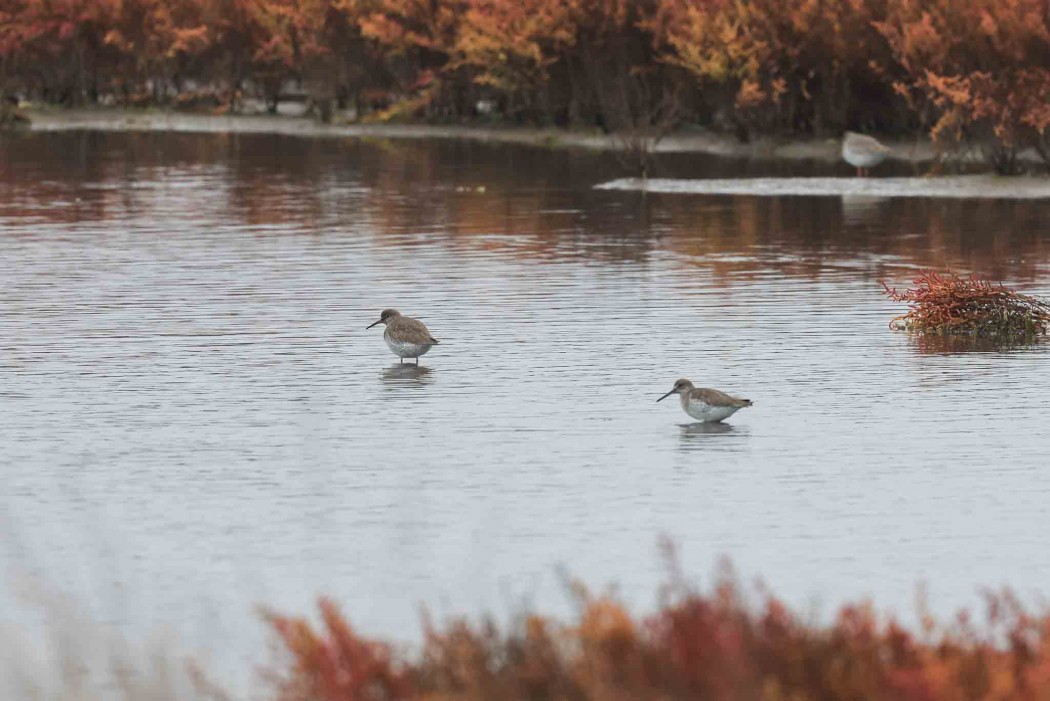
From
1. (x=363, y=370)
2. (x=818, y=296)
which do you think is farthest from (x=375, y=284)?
(x=363, y=370)

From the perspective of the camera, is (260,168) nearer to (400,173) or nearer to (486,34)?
(400,173)

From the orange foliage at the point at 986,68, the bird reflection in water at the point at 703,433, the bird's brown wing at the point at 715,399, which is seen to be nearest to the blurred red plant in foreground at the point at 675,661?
the bird reflection in water at the point at 703,433

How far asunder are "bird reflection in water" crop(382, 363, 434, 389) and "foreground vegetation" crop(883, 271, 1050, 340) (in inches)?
170

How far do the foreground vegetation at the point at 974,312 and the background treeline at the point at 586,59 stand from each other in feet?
65.2

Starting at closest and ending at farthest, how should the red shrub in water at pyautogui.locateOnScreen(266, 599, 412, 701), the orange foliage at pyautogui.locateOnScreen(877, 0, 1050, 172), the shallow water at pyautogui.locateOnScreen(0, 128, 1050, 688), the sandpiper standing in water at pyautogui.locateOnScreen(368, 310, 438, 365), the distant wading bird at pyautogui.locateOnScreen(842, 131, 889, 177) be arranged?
1. the red shrub in water at pyautogui.locateOnScreen(266, 599, 412, 701)
2. the shallow water at pyautogui.locateOnScreen(0, 128, 1050, 688)
3. the sandpiper standing in water at pyautogui.locateOnScreen(368, 310, 438, 365)
4. the orange foliage at pyautogui.locateOnScreen(877, 0, 1050, 172)
5. the distant wading bird at pyautogui.locateOnScreen(842, 131, 889, 177)

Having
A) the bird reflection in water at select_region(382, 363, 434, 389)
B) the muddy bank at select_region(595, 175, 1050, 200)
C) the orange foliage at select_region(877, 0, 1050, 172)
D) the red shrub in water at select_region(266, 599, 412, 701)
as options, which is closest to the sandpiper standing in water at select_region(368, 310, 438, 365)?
the bird reflection in water at select_region(382, 363, 434, 389)

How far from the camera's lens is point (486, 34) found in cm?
6159

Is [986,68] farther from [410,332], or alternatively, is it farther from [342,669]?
[342,669]

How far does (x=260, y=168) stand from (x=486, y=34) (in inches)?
568

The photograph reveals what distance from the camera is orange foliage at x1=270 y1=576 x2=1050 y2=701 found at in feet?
20.0

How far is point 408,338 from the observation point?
17.8 meters

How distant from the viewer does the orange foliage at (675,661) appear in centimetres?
608

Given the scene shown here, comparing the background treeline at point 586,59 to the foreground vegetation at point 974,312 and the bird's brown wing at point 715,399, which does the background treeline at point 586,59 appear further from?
the bird's brown wing at point 715,399

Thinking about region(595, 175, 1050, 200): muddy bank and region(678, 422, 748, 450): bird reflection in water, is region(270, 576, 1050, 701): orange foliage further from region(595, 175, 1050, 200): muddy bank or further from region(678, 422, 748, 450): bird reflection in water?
region(595, 175, 1050, 200): muddy bank
